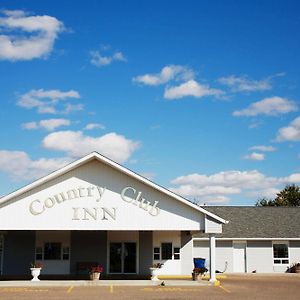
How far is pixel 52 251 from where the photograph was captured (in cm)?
3123

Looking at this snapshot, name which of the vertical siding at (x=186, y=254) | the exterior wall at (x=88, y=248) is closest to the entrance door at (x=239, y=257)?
the vertical siding at (x=186, y=254)

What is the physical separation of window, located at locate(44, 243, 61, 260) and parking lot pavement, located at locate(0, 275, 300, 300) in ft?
21.6

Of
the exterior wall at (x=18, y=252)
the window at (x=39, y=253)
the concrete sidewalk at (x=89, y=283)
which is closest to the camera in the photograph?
the concrete sidewalk at (x=89, y=283)

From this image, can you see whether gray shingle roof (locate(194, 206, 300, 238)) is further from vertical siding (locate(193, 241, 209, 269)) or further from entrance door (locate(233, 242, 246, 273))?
entrance door (locate(233, 242, 246, 273))

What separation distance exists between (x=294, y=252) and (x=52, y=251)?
52.6 feet

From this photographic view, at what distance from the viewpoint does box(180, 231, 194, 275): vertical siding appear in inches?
1255

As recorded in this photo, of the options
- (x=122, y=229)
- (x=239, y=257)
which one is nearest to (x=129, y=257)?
(x=122, y=229)

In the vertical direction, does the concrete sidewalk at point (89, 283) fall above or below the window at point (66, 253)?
below

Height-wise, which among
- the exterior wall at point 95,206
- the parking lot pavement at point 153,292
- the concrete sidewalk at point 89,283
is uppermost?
the exterior wall at point 95,206

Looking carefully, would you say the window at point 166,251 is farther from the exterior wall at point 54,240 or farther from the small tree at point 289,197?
the small tree at point 289,197

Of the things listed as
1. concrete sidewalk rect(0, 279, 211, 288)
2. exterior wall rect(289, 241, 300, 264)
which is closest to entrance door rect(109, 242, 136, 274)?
concrete sidewalk rect(0, 279, 211, 288)

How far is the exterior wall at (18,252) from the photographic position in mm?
30766

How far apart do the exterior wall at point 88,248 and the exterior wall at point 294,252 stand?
43.0 feet

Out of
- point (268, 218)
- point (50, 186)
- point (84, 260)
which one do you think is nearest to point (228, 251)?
point (268, 218)
